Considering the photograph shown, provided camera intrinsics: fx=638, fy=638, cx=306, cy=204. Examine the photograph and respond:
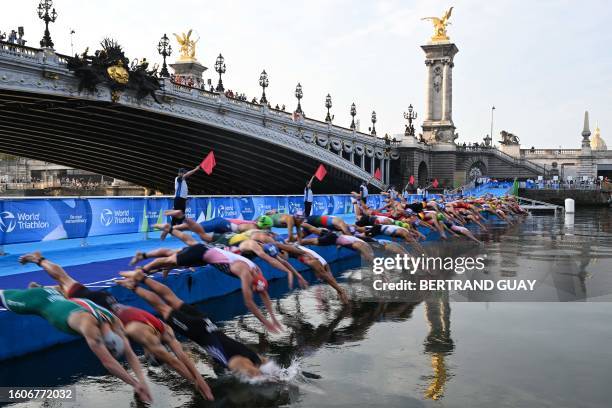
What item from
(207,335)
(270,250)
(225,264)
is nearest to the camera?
(207,335)

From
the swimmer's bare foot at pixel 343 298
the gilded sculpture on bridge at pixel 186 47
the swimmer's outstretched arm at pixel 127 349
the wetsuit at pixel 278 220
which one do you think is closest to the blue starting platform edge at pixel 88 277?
the wetsuit at pixel 278 220

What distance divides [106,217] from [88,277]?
24.4 ft

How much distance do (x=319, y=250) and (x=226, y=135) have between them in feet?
118

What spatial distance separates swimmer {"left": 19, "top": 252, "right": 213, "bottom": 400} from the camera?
767 cm

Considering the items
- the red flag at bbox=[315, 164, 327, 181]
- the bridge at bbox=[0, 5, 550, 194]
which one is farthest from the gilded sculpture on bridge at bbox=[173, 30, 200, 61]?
the red flag at bbox=[315, 164, 327, 181]

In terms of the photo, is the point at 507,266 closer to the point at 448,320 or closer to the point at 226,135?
the point at 448,320

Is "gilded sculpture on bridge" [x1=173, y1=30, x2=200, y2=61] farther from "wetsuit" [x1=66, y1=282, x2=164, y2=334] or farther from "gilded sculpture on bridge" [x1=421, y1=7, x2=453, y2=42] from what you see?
"wetsuit" [x1=66, y1=282, x2=164, y2=334]

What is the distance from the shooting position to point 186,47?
94750mm

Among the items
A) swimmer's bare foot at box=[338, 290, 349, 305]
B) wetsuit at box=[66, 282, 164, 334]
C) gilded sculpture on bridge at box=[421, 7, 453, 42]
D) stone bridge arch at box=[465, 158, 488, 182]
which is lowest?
swimmer's bare foot at box=[338, 290, 349, 305]

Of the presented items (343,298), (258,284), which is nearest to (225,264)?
(258,284)

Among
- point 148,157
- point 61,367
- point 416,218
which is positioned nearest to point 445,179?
point 148,157

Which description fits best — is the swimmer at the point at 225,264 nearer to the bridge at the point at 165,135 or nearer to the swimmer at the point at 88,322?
the swimmer at the point at 88,322

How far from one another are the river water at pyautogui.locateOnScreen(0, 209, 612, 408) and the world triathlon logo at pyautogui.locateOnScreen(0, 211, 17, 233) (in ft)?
19.7

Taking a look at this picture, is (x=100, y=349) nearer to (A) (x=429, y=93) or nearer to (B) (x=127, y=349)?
(B) (x=127, y=349)
